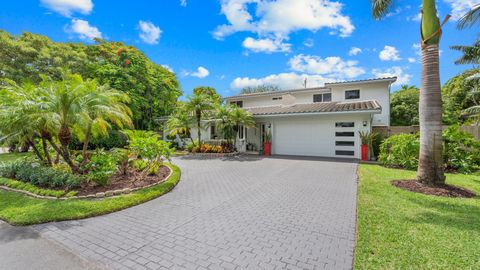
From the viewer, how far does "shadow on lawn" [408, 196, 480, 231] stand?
429 centimetres

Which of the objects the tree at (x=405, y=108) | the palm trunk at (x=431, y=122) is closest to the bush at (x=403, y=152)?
the palm trunk at (x=431, y=122)

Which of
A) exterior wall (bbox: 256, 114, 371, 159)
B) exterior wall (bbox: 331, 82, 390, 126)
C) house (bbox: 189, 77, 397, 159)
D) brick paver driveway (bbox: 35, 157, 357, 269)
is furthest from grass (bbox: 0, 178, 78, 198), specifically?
exterior wall (bbox: 331, 82, 390, 126)

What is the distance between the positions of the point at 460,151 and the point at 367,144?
3.96 metres

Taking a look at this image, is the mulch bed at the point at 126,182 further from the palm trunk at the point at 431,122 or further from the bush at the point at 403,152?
Answer: the bush at the point at 403,152

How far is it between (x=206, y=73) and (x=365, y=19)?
29.4 m

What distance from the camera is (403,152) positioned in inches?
409

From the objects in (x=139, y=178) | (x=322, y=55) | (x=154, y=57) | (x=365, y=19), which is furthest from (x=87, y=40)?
(x=365, y=19)

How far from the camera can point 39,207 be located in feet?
17.5

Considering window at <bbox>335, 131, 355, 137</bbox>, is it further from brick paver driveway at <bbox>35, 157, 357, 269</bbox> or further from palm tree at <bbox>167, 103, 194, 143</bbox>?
palm tree at <bbox>167, 103, 194, 143</bbox>

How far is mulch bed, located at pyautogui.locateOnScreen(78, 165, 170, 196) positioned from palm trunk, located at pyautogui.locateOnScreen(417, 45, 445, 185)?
360 inches

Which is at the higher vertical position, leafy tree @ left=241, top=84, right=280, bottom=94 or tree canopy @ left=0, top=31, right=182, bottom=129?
leafy tree @ left=241, top=84, right=280, bottom=94

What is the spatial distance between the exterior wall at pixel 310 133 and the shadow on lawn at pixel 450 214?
8.25m

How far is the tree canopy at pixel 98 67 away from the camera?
645 inches

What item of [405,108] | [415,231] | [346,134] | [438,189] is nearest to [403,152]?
[346,134]
